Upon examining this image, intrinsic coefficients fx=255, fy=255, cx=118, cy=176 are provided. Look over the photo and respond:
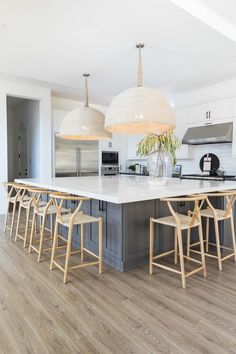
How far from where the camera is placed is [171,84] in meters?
5.27

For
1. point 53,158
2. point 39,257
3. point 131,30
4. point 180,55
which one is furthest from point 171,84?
point 39,257

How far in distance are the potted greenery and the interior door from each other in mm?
4002

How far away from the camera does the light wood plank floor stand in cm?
160

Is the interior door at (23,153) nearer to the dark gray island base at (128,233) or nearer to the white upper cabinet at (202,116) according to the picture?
the white upper cabinet at (202,116)

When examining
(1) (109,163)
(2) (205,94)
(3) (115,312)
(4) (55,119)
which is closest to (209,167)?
(2) (205,94)

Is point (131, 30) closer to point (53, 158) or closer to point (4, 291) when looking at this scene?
point (4, 291)

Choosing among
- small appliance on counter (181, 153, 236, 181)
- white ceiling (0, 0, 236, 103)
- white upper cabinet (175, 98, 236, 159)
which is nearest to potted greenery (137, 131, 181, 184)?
white ceiling (0, 0, 236, 103)

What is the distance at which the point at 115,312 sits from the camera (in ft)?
6.38

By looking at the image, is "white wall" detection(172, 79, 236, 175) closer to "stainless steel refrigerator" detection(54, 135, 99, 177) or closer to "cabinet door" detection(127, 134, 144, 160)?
"cabinet door" detection(127, 134, 144, 160)

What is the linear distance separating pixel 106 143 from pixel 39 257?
4.73 m

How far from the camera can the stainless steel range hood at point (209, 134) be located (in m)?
5.00

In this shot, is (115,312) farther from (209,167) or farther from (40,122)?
(40,122)

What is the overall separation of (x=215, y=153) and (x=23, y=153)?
5.11 metres

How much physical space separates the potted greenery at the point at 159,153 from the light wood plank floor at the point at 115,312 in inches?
51.2
